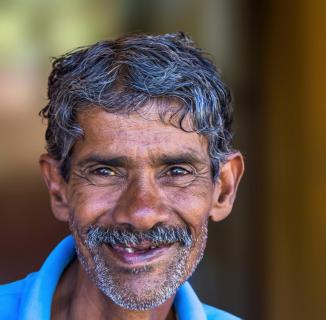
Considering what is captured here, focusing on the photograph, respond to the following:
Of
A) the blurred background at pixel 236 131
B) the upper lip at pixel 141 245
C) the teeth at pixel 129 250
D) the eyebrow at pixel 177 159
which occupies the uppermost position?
the eyebrow at pixel 177 159

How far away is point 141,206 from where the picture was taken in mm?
1896

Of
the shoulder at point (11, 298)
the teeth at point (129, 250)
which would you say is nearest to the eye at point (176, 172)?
the teeth at point (129, 250)

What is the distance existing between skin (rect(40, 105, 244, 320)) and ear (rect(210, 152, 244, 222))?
0.32 feet

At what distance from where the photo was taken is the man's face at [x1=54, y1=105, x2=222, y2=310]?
194 cm

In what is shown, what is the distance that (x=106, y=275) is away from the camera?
6.49 ft

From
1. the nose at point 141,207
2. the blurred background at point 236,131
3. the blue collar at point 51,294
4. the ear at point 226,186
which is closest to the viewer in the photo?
the nose at point 141,207

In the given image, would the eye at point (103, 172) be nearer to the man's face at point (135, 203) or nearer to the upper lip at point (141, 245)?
the man's face at point (135, 203)

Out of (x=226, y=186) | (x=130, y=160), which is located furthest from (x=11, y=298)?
(x=226, y=186)

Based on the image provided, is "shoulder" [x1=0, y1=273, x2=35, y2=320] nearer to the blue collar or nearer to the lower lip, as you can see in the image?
the blue collar

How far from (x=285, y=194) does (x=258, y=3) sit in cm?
121

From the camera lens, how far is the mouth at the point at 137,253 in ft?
6.39

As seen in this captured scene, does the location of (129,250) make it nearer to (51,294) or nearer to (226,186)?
(51,294)

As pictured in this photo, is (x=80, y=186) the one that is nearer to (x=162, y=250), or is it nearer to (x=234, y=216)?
(x=162, y=250)

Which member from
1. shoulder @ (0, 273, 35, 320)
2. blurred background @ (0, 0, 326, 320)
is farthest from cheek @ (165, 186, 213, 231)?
blurred background @ (0, 0, 326, 320)
